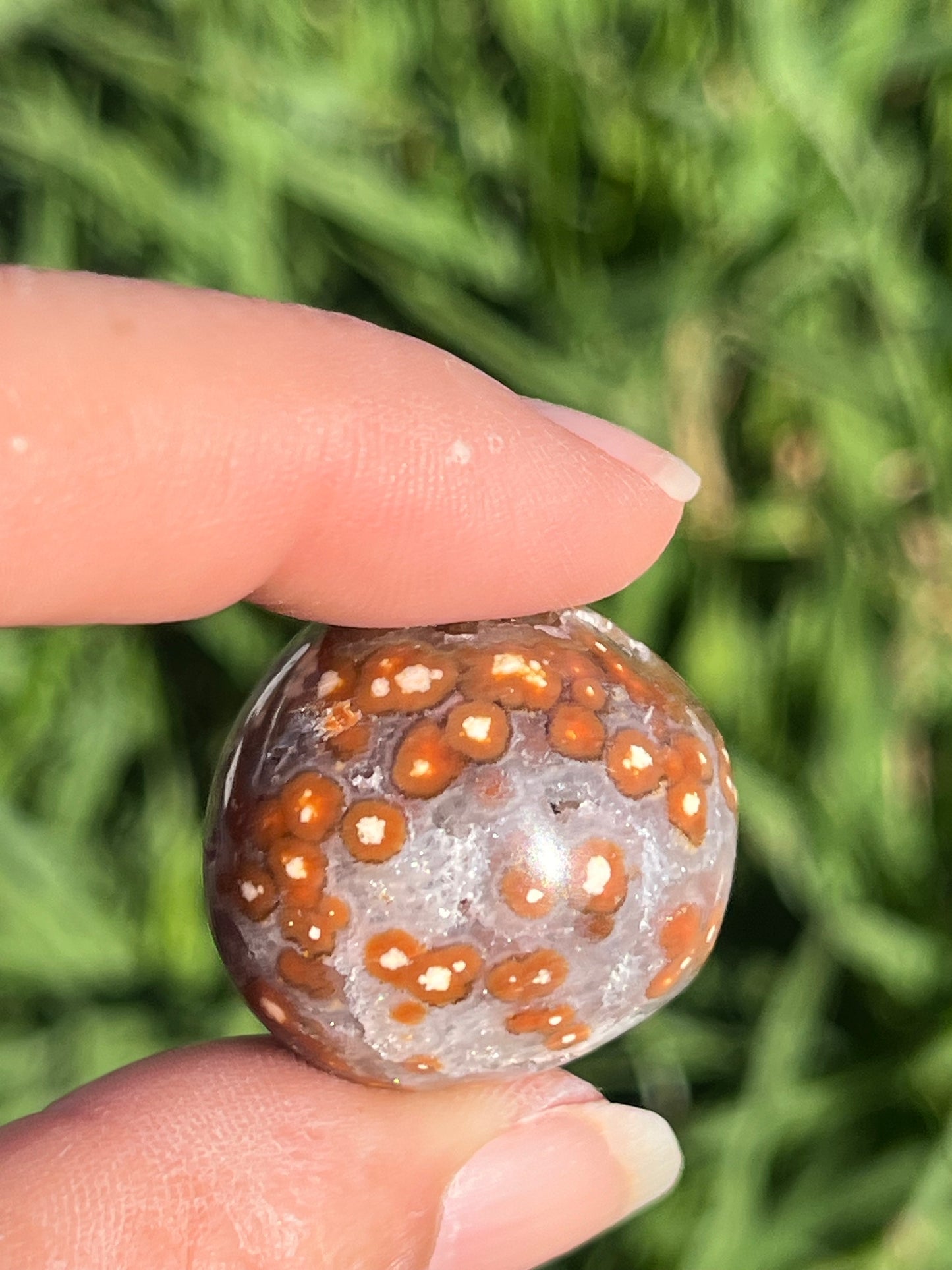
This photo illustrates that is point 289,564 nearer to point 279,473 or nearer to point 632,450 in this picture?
point 279,473

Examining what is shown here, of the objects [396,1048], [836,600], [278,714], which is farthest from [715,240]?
[396,1048]

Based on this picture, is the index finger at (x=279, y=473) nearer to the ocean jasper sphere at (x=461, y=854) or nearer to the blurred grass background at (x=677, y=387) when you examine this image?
the ocean jasper sphere at (x=461, y=854)

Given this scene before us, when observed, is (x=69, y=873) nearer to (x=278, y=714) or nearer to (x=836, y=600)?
(x=278, y=714)

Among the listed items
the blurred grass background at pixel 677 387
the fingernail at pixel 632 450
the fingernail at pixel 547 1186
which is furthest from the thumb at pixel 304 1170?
the fingernail at pixel 632 450

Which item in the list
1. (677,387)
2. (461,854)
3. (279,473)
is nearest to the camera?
(461,854)

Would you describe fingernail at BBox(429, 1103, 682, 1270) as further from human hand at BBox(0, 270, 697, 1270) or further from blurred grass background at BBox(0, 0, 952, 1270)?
blurred grass background at BBox(0, 0, 952, 1270)

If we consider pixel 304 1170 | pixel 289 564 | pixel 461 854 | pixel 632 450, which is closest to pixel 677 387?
pixel 632 450

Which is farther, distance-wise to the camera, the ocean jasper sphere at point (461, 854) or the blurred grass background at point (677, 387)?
the blurred grass background at point (677, 387)
